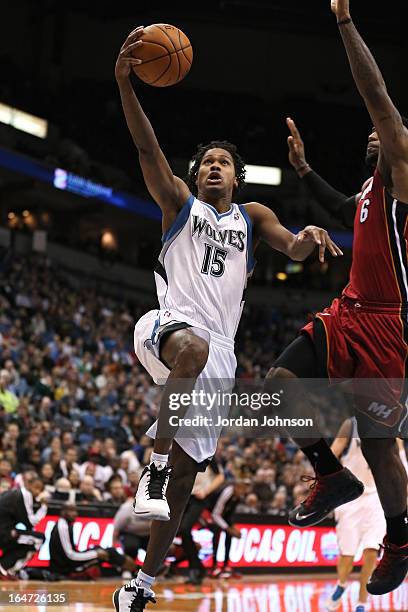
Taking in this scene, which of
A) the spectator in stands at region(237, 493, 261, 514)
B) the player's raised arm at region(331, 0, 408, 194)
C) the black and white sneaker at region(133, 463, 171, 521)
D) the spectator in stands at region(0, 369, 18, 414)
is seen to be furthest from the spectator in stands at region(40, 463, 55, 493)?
the player's raised arm at region(331, 0, 408, 194)

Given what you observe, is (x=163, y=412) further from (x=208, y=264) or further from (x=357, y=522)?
(x=357, y=522)

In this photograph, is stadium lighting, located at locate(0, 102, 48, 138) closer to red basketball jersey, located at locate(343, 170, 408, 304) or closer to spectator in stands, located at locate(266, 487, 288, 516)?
spectator in stands, located at locate(266, 487, 288, 516)

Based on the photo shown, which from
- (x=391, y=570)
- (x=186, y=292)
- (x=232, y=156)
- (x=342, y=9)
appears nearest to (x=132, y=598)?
(x=391, y=570)

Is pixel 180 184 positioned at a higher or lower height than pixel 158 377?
higher

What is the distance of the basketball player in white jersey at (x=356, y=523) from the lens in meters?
9.81

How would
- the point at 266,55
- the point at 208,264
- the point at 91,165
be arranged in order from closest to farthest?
the point at 208,264, the point at 91,165, the point at 266,55

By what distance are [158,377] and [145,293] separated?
24.3 m

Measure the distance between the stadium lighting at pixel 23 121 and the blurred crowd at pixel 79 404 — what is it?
410cm

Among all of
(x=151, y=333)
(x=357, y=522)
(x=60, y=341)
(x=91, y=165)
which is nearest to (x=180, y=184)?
(x=151, y=333)

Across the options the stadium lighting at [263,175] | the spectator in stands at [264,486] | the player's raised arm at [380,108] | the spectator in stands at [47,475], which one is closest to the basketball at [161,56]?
the player's raised arm at [380,108]

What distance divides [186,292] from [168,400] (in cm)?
74

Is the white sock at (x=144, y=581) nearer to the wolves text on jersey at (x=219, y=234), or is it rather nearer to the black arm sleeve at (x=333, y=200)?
the wolves text on jersey at (x=219, y=234)

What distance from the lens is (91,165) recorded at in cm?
2745

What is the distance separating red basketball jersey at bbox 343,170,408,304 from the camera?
5.32m
